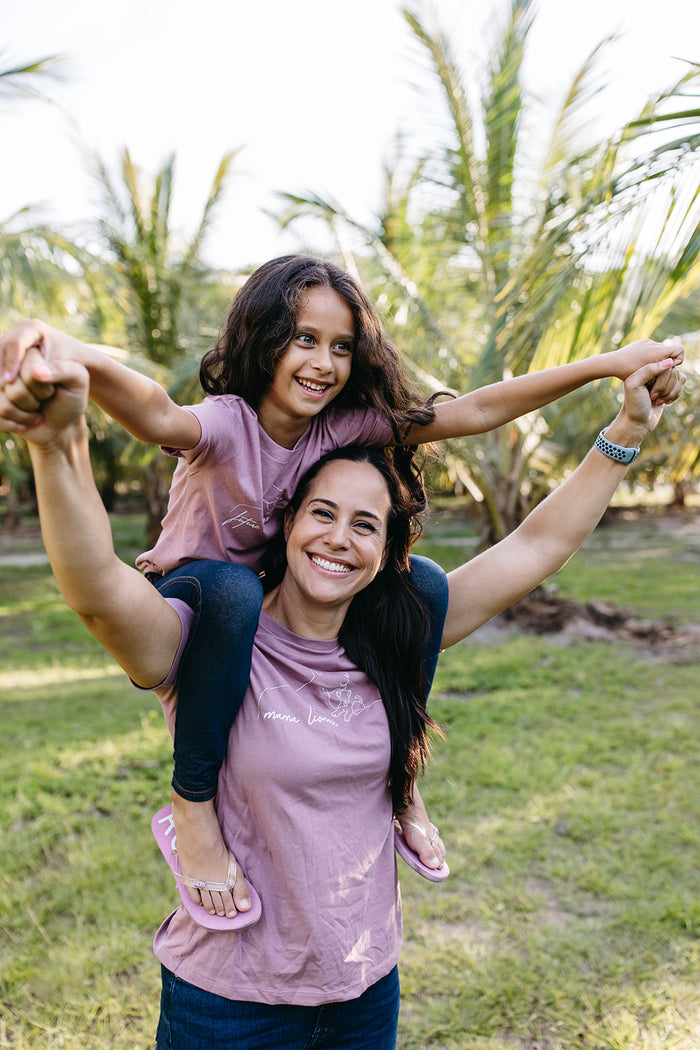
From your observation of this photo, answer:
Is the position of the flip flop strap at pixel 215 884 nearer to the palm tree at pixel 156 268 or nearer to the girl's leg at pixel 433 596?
the girl's leg at pixel 433 596

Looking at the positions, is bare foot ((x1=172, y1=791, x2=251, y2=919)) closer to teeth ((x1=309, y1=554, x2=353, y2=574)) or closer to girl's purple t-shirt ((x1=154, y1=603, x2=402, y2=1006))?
girl's purple t-shirt ((x1=154, y1=603, x2=402, y2=1006))

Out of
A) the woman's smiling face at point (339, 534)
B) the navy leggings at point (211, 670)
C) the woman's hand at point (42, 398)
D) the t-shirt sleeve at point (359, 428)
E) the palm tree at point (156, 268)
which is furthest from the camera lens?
the palm tree at point (156, 268)

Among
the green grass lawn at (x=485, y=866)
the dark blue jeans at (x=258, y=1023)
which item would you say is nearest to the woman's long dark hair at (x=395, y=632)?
the dark blue jeans at (x=258, y=1023)

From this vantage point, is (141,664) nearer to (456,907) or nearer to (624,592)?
(456,907)

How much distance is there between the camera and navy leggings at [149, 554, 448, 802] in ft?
4.77

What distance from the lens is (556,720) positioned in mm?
5801

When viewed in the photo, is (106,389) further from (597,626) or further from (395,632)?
(597,626)

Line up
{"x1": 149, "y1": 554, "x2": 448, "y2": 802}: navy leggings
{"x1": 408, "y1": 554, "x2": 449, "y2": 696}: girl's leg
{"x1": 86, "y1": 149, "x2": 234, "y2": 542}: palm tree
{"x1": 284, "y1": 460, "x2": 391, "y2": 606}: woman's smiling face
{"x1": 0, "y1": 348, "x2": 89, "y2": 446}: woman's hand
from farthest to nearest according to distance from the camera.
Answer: {"x1": 86, "y1": 149, "x2": 234, "y2": 542}: palm tree
{"x1": 408, "y1": 554, "x2": 449, "y2": 696}: girl's leg
{"x1": 284, "y1": 460, "x2": 391, "y2": 606}: woman's smiling face
{"x1": 149, "y1": 554, "x2": 448, "y2": 802}: navy leggings
{"x1": 0, "y1": 348, "x2": 89, "y2": 446}: woman's hand

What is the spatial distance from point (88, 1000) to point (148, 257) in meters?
9.02

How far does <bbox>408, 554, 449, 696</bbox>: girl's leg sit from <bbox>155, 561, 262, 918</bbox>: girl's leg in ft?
1.34

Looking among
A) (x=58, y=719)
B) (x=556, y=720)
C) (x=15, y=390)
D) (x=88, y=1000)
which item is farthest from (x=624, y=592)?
(x=15, y=390)

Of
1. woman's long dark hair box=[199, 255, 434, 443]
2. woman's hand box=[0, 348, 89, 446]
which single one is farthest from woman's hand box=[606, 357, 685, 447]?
woman's hand box=[0, 348, 89, 446]

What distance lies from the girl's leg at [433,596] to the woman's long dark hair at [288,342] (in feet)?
1.08

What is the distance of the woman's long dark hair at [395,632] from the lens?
1.68 meters
